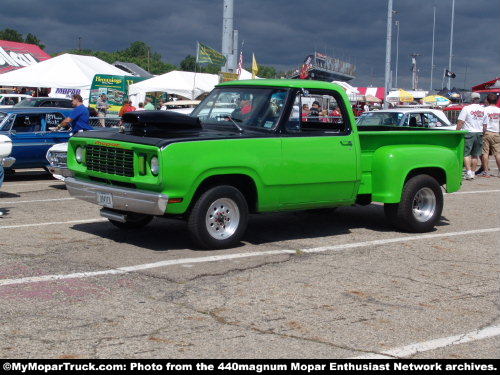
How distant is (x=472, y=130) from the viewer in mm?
16234

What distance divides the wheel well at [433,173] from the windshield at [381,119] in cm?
818

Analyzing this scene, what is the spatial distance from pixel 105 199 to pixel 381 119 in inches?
455

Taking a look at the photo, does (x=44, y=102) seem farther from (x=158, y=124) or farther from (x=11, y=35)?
(x=11, y=35)

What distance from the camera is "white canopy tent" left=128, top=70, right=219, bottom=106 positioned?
30.1 meters

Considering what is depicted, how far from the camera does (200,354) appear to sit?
175 inches

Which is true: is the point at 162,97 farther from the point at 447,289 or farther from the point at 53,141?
the point at 447,289

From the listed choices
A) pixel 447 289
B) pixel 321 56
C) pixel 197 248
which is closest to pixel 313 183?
pixel 197 248

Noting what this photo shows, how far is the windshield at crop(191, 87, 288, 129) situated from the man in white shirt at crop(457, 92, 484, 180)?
9155mm

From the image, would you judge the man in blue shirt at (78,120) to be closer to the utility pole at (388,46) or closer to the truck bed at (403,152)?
the truck bed at (403,152)

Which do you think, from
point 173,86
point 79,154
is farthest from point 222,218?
point 173,86

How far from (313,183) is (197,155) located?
5.27 ft

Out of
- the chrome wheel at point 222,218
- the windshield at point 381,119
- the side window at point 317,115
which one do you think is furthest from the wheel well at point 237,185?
the windshield at point 381,119

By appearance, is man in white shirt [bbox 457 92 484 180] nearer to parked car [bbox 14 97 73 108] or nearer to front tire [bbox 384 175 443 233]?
front tire [bbox 384 175 443 233]

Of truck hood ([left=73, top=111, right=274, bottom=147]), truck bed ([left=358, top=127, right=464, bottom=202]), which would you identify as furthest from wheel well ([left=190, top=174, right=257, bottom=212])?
truck bed ([left=358, top=127, right=464, bottom=202])
